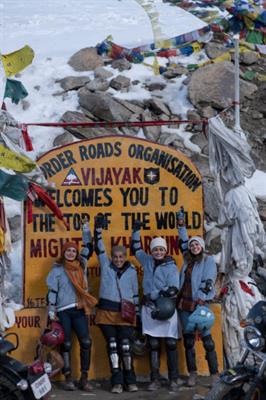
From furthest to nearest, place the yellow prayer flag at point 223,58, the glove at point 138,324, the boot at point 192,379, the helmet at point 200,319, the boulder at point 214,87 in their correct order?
1. the yellow prayer flag at point 223,58
2. the boulder at point 214,87
3. the glove at point 138,324
4. the boot at point 192,379
5. the helmet at point 200,319

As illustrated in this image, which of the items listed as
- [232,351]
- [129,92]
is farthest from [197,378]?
[129,92]

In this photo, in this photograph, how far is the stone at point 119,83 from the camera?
16.0 metres

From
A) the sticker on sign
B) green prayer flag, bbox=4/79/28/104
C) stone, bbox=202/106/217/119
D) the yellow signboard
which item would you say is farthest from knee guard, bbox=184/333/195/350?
stone, bbox=202/106/217/119

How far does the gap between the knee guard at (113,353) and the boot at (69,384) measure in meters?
0.53

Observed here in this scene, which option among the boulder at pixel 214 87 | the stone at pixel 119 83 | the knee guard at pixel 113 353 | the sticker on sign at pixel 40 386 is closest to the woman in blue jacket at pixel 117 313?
the knee guard at pixel 113 353

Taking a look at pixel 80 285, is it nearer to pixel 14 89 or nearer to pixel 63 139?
pixel 14 89

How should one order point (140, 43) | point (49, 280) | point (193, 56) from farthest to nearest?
point (140, 43) → point (193, 56) → point (49, 280)

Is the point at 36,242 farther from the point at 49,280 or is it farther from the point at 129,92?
the point at 129,92

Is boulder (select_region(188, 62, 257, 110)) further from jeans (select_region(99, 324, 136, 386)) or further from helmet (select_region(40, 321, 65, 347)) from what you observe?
helmet (select_region(40, 321, 65, 347))

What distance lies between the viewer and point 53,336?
9.45m

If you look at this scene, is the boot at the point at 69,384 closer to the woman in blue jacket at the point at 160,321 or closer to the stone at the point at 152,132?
the woman in blue jacket at the point at 160,321

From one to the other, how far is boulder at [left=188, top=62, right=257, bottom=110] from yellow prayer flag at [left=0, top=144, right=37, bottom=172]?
6.72m

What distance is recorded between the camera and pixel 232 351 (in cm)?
1025

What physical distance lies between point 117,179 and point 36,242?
127cm
